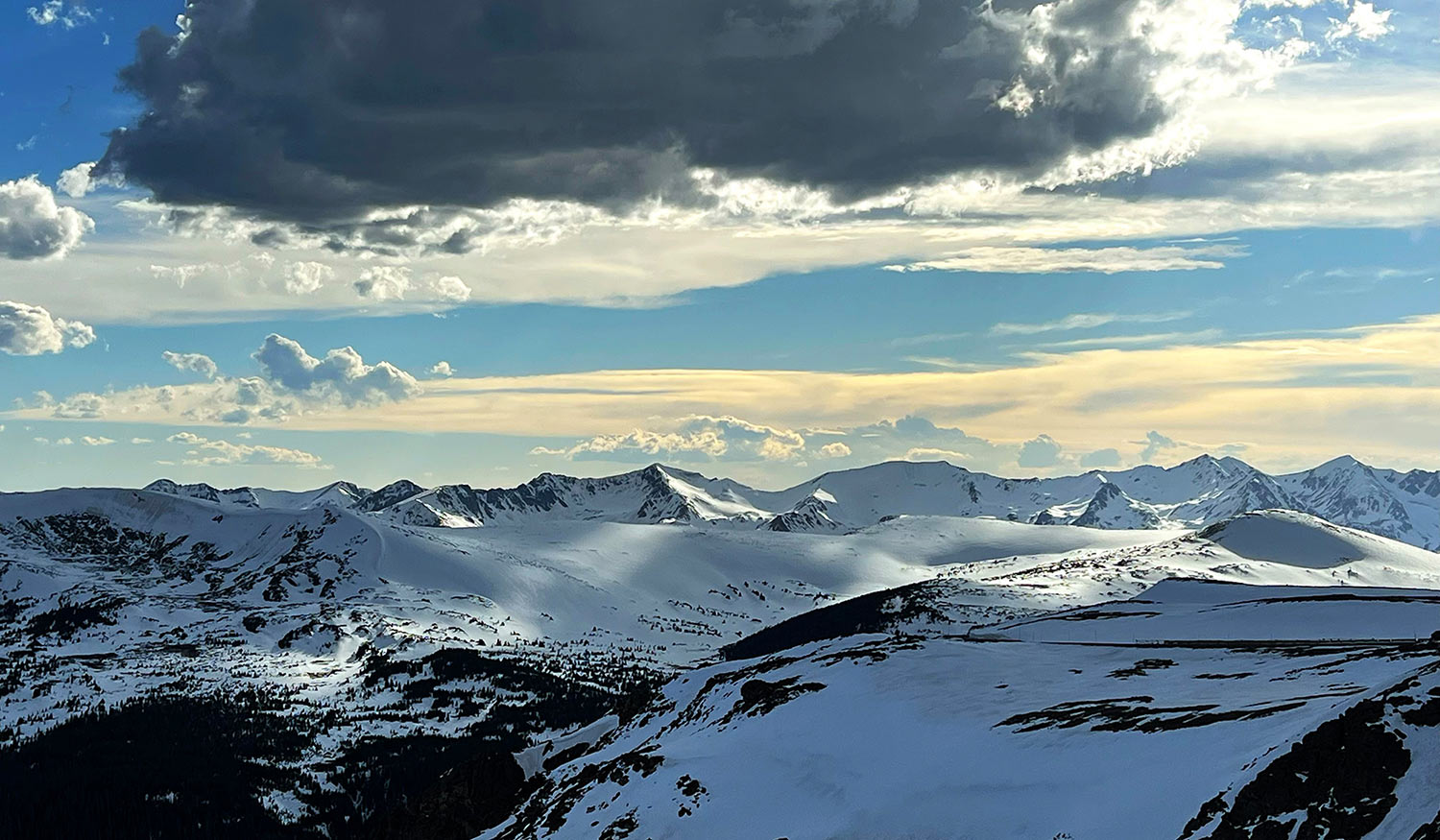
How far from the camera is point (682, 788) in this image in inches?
3561

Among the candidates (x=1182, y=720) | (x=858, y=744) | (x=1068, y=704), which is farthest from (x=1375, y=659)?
(x=858, y=744)

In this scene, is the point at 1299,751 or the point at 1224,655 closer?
the point at 1299,751

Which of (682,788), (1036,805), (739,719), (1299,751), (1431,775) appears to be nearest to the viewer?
(1431,775)

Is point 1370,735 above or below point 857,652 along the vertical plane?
above

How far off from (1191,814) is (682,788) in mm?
42817

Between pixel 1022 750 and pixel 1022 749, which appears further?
pixel 1022 749

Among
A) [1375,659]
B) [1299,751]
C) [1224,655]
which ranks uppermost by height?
[1299,751]

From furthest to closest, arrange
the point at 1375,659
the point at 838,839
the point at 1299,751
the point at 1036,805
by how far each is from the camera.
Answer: the point at 1375,659
the point at 838,839
the point at 1036,805
the point at 1299,751

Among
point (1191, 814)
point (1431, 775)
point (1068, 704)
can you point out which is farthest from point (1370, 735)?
point (1068, 704)

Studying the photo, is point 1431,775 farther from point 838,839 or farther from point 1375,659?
point 1375,659

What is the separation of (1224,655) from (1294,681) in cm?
3701

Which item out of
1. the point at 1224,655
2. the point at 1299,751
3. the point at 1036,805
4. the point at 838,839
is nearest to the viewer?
the point at 1299,751

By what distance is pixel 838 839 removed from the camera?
7300 cm

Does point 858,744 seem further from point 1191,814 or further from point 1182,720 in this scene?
point 1191,814
